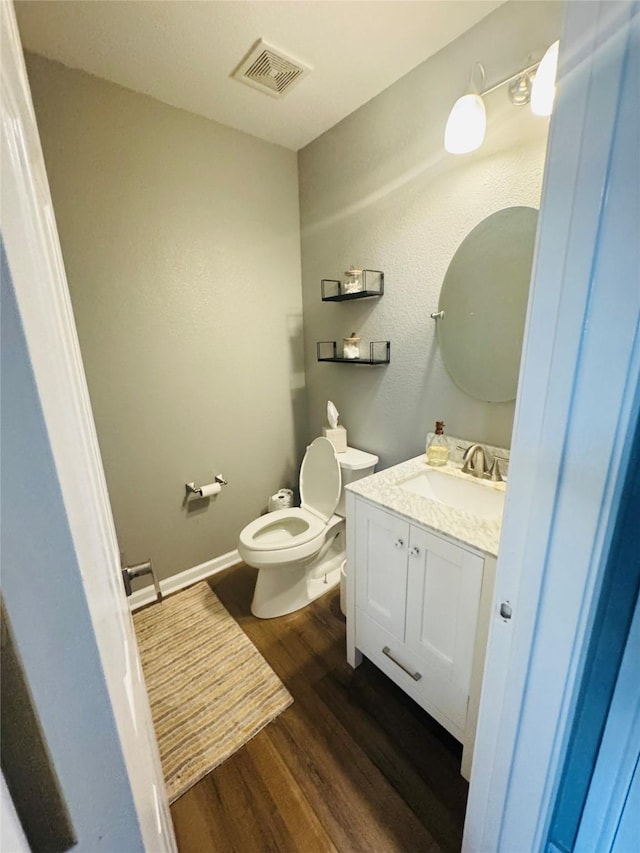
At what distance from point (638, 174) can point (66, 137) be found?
197 cm

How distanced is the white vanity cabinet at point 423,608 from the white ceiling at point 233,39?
1718 mm

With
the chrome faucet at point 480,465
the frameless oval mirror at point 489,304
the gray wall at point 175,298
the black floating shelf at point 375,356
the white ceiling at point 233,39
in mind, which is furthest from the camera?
the black floating shelf at point 375,356

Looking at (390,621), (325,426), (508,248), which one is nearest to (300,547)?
(390,621)

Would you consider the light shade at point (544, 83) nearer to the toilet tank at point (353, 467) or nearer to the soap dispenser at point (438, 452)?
the soap dispenser at point (438, 452)

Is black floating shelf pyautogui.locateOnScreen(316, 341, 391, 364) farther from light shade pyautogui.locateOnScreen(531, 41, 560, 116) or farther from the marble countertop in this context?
light shade pyautogui.locateOnScreen(531, 41, 560, 116)

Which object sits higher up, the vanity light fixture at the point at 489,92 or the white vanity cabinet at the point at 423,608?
the vanity light fixture at the point at 489,92

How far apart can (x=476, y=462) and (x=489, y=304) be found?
64 cm

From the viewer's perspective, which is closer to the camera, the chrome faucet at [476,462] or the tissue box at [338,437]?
the chrome faucet at [476,462]

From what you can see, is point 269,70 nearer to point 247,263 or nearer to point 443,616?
point 247,263

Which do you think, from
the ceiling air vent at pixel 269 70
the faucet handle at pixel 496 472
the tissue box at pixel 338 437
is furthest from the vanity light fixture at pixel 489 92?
the tissue box at pixel 338 437

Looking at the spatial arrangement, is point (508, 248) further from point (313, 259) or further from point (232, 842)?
point (232, 842)

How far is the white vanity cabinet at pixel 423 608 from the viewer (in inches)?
40.7

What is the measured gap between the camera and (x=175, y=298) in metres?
1.83

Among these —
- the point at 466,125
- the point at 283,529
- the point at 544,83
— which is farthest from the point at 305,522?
the point at 544,83
